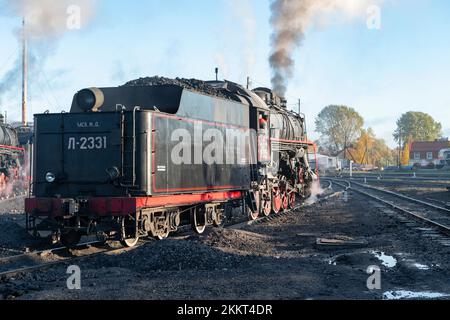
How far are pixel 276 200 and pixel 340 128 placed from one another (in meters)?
86.2

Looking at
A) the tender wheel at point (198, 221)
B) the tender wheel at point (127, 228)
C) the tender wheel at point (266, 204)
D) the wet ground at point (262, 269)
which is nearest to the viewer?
the wet ground at point (262, 269)

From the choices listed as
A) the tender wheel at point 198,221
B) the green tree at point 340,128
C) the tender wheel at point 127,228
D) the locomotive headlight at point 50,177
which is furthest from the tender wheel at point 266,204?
the green tree at point 340,128

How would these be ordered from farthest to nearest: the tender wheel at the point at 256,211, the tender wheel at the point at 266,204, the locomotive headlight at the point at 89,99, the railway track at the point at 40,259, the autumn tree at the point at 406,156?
the autumn tree at the point at 406,156 < the tender wheel at the point at 266,204 < the tender wheel at the point at 256,211 < the locomotive headlight at the point at 89,99 < the railway track at the point at 40,259

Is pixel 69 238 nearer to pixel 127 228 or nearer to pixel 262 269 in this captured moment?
pixel 127 228

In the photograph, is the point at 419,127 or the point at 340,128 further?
the point at 419,127

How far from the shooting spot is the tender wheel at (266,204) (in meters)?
17.5

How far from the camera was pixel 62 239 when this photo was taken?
37.4 ft

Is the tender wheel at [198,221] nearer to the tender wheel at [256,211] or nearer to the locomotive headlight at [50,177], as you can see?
the tender wheel at [256,211]

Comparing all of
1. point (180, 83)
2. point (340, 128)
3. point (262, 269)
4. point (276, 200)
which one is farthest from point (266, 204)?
point (340, 128)

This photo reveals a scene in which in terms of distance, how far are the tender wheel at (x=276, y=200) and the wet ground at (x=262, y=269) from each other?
5.06 m

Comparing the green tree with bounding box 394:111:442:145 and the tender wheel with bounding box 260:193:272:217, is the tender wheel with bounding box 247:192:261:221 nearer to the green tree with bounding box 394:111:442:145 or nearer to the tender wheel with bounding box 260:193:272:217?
the tender wheel with bounding box 260:193:272:217

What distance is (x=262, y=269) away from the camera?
8.47m
